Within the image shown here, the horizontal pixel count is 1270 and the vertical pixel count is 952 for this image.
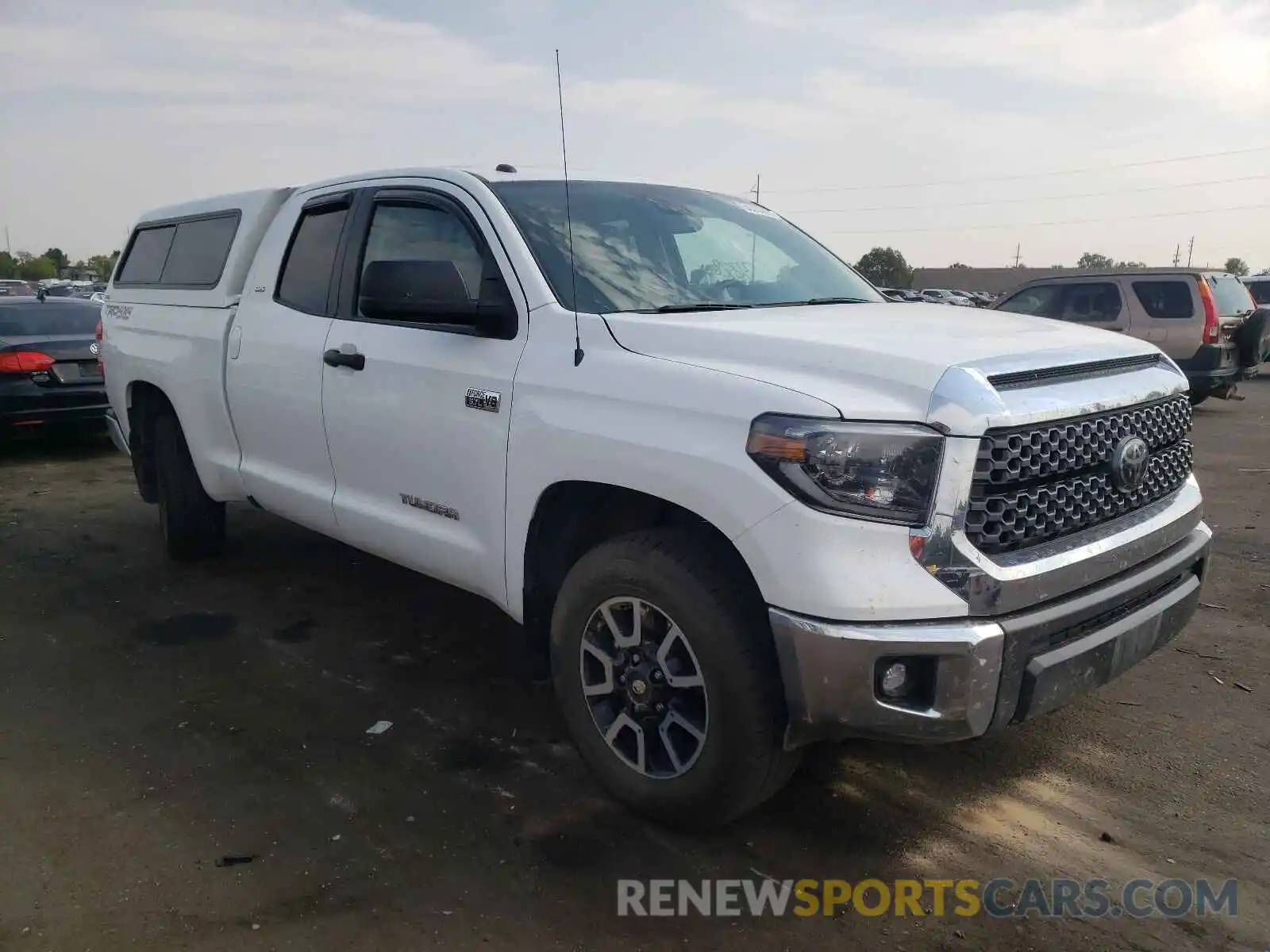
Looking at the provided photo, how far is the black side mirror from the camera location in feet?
10.4

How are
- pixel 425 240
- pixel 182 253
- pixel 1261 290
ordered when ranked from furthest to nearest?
pixel 1261 290
pixel 182 253
pixel 425 240

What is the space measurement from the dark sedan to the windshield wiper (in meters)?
7.22

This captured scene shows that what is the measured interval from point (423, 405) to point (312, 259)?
1.28m

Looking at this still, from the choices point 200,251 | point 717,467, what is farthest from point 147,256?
point 717,467

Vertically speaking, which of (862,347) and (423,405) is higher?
(862,347)

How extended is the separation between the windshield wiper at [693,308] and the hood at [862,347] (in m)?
0.06

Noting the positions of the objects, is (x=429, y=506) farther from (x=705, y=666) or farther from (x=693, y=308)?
(x=705, y=666)

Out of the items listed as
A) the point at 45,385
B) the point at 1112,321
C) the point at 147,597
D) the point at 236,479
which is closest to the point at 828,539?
the point at 236,479

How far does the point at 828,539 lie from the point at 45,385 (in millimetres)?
8960

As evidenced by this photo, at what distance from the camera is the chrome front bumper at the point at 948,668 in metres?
2.35

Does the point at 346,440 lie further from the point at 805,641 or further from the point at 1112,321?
the point at 1112,321

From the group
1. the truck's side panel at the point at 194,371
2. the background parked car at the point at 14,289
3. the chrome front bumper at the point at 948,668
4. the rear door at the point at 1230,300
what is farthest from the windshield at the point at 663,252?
the background parked car at the point at 14,289

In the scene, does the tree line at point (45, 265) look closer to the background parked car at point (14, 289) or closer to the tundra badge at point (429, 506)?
the background parked car at point (14, 289)

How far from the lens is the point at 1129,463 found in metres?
2.79
